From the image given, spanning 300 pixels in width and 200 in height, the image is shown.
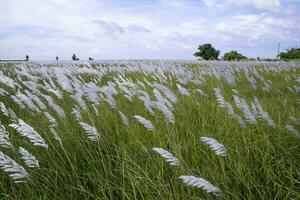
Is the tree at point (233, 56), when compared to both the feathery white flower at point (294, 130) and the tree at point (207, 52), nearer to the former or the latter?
the tree at point (207, 52)

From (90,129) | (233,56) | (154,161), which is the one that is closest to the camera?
(90,129)

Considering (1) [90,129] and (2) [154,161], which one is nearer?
(1) [90,129]

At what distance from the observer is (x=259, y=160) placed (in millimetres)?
2113

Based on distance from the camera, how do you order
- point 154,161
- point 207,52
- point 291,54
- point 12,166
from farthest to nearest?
point 207,52
point 291,54
point 154,161
point 12,166

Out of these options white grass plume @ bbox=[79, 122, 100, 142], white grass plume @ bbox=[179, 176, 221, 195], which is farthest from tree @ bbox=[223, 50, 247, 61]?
white grass plume @ bbox=[179, 176, 221, 195]

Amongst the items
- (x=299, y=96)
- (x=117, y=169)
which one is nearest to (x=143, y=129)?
(x=117, y=169)

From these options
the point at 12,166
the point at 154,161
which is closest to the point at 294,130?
the point at 154,161

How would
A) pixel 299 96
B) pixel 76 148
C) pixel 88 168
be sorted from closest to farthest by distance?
1. pixel 88 168
2. pixel 76 148
3. pixel 299 96

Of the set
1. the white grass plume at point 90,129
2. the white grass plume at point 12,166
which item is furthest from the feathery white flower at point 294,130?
the white grass plume at point 12,166

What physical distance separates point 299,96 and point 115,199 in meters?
3.49

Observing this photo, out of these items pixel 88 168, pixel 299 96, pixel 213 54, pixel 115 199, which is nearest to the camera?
pixel 115 199

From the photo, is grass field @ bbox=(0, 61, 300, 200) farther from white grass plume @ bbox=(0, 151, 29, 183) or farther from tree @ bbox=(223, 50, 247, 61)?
tree @ bbox=(223, 50, 247, 61)

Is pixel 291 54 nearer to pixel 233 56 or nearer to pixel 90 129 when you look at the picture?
pixel 233 56

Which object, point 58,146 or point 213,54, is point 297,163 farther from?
point 213,54
